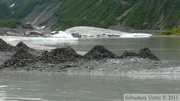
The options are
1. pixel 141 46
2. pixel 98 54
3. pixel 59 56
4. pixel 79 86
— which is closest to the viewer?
pixel 79 86

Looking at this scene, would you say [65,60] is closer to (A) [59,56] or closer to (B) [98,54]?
(A) [59,56]

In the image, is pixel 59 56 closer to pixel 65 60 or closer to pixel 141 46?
pixel 65 60

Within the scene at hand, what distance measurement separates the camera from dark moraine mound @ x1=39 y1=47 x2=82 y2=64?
128 ft

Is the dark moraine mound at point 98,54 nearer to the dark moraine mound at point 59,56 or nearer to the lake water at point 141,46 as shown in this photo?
the dark moraine mound at point 59,56

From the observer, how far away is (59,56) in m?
39.6

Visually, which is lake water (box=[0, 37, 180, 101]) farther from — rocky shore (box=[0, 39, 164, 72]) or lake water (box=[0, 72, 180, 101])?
rocky shore (box=[0, 39, 164, 72])

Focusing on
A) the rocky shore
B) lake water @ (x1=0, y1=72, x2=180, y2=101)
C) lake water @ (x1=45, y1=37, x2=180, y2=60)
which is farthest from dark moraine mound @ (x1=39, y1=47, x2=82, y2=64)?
lake water @ (x1=45, y1=37, x2=180, y2=60)

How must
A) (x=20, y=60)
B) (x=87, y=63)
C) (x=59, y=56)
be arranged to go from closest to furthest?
1. (x=87, y=63)
2. (x=20, y=60)
3. (x=59, y=56)

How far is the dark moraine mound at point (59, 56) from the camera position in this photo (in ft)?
128

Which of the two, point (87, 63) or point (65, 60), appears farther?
point (65, 60)

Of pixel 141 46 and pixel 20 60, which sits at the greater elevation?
pixel 141 46

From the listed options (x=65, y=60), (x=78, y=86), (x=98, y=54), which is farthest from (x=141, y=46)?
(x=78, y=86)

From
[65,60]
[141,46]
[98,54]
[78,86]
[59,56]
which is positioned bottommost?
[78,86]

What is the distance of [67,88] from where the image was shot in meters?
26.5
